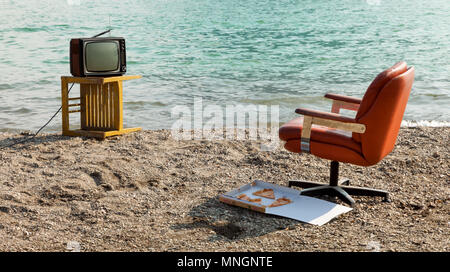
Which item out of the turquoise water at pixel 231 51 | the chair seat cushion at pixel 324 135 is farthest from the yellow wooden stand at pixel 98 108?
the chair seat cushion at pixel 324 135

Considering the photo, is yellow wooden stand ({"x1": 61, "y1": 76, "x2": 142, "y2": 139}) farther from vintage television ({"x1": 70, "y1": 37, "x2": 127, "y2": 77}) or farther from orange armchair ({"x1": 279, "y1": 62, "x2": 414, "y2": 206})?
orange armchair ({"x1": 279, "y1": 62, "x2": 414, "y2": 206})

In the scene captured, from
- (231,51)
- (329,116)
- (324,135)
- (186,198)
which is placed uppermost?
(329,116)

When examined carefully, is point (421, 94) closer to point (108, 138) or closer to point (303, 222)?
point (108, 138)

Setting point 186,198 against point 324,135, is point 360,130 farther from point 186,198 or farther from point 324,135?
point 186,198

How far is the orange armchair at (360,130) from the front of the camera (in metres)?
3.71

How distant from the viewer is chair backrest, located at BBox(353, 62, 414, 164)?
3.68 metres

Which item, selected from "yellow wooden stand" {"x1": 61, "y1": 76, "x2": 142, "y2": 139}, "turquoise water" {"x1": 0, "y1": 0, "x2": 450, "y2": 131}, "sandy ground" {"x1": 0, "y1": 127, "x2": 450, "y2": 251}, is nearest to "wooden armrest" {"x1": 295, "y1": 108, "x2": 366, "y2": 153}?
"sandy ground" {"x1": 0, "y1": 127, "x2": 450, "y2": 251}

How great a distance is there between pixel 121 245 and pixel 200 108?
201 inches

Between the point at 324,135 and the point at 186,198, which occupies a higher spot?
the point at 324,135

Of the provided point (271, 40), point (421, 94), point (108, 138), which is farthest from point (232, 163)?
point (271, 40)

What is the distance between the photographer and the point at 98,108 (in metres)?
5.99

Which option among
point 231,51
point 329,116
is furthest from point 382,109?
point 231,51

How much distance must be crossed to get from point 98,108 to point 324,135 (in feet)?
9.45

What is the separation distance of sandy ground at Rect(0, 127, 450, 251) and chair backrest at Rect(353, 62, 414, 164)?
0.47 m
